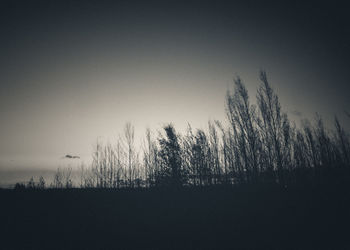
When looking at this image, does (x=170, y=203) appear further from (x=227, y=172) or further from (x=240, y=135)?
(x=227, y=172)

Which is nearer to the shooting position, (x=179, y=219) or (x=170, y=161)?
(x=179, y=219)

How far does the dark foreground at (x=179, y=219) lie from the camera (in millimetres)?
6699

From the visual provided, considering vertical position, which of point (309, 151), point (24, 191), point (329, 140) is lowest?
point (24, 191)

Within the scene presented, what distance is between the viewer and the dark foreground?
264 inches

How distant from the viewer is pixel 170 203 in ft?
33.4

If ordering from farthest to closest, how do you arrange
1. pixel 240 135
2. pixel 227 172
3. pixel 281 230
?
1. pixel 227 172
2. pixel 240 135
3. pixel 281 230

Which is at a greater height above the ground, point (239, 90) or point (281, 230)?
point (239, 90)

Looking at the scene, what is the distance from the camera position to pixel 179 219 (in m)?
8.48

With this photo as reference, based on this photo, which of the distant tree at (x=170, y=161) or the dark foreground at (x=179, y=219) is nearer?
the dark foreground at (x=179, y=219)

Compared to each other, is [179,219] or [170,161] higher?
[170,161]

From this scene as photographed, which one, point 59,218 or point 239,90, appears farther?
point 239,90

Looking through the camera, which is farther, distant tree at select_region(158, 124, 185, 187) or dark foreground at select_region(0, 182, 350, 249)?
distant tree at select_region(158, 124, 185, 187)

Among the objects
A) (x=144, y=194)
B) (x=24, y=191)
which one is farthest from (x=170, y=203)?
(x=24, y=191)

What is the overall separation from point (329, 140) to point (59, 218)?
4262 cm
